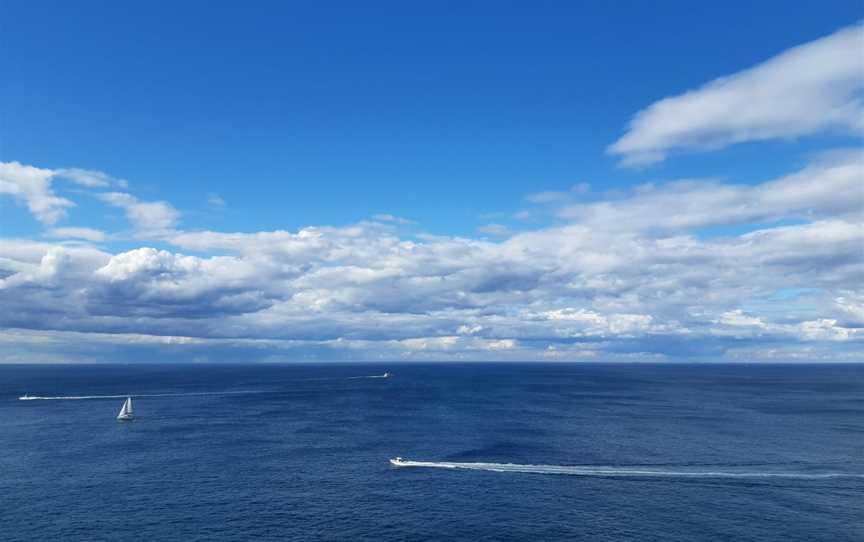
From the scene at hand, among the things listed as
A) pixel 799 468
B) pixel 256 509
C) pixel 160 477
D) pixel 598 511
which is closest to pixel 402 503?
pixel 256 509

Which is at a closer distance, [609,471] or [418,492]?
[418,492]

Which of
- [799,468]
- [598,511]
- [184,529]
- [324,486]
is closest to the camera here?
[184,529]

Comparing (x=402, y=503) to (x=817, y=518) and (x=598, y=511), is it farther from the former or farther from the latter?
(x=817, y=518)

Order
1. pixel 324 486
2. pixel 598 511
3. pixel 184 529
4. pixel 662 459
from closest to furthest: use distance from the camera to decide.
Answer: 1. pixel 184 529
2. pixel 598 511
3. pixel 324 486
4. pixel 662 459

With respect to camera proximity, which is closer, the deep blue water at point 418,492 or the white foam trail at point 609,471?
the deep blue water at point 418,492

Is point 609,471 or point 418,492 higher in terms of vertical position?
point 418,492

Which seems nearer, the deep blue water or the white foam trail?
the deep blue water

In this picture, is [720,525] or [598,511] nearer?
[720,525]
